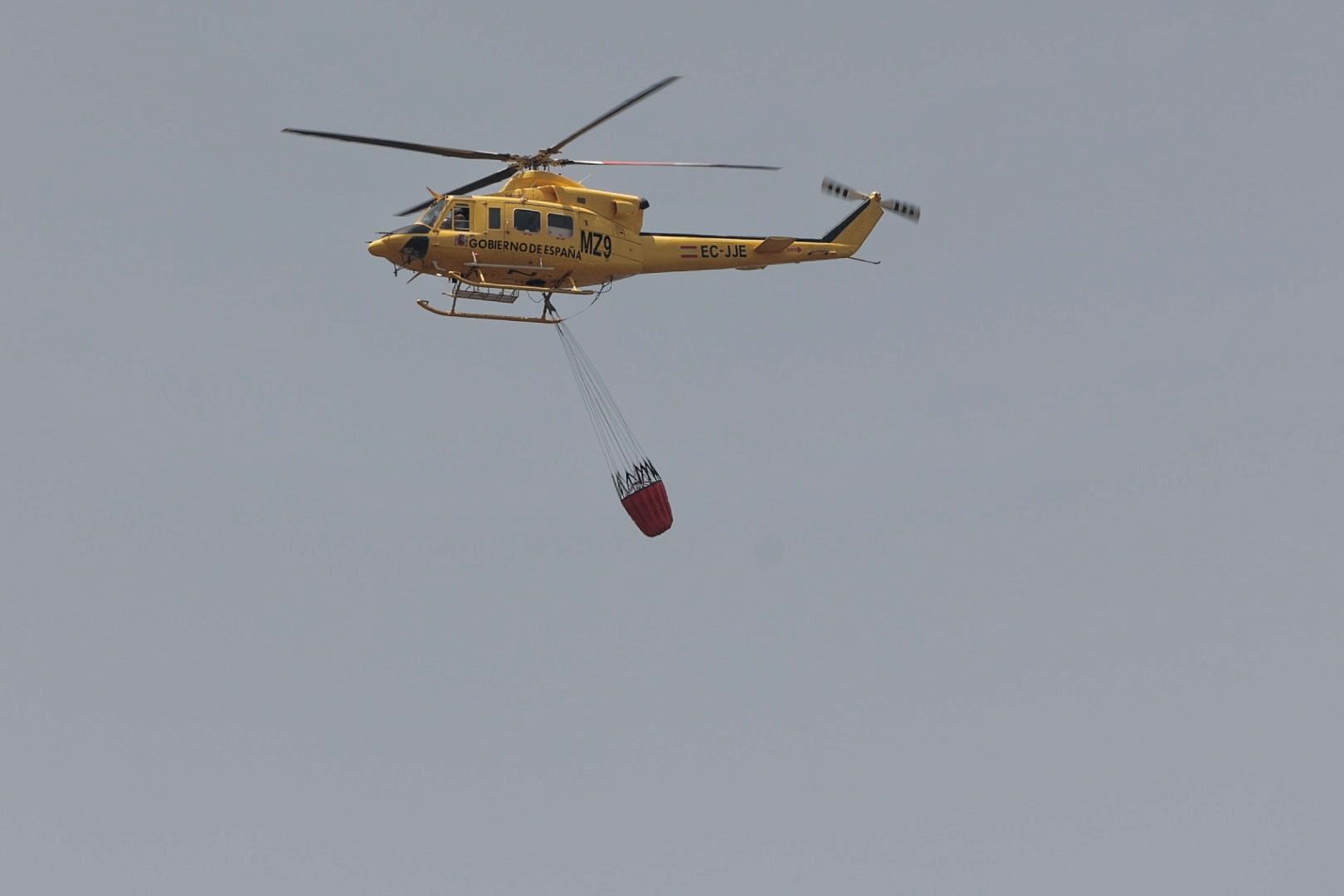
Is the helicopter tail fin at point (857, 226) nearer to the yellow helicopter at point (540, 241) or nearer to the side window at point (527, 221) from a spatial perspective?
the yellow helicopter at point (540, 241)

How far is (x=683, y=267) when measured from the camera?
50219 millimetres

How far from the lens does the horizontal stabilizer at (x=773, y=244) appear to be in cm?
5084

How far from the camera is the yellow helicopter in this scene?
45.1m

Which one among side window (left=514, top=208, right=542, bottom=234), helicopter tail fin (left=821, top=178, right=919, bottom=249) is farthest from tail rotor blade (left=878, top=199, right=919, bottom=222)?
side window (left=514, top=208, right=542, bottom=234)

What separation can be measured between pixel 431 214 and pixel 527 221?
86.0 inches

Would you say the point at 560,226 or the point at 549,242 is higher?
the point at 560,226

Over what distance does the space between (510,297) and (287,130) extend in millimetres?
6877

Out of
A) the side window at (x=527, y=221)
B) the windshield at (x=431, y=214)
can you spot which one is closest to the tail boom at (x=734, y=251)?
the side window at (x=527, y=221)

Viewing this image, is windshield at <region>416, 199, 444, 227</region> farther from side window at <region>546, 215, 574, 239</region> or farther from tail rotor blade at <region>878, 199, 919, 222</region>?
tail rotor blade at <region>878, 199, 919, 222</region>

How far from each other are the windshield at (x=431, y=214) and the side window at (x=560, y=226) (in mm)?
2520

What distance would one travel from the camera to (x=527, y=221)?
4628 cm

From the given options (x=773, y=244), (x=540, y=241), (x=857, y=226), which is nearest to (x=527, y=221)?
(x=540, y=241)

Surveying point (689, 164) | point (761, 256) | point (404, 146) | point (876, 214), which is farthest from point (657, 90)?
point (876, 214)

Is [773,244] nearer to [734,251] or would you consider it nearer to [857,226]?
[734,251]
